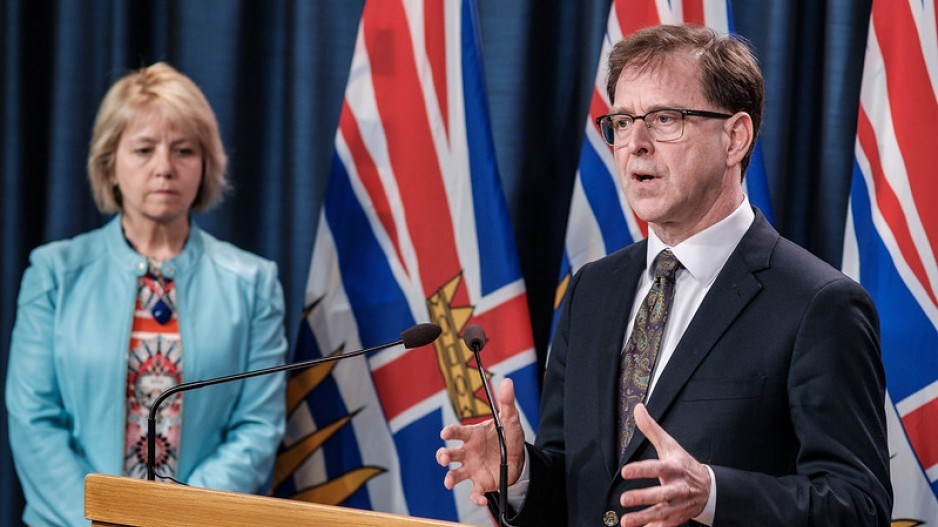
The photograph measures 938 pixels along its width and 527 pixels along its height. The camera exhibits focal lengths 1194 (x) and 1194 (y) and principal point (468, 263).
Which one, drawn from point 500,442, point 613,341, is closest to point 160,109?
point 613,341

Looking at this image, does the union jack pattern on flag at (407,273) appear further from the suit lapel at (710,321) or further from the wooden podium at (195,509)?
the wooden podium at (195,509)

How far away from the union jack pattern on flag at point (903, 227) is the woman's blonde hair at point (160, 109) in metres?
1.72

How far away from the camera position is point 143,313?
311 centimetres

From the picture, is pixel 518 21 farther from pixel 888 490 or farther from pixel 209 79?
pixel 888 490

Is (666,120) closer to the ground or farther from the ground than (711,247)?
farther from the ground

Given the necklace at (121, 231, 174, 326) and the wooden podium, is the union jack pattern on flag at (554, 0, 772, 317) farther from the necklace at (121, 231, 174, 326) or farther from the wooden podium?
the wooden podium

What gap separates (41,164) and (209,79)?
23.7 inches

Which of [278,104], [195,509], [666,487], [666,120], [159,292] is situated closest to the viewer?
[666,487]

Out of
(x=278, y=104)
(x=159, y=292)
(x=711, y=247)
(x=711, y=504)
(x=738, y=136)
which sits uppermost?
(x=278, y=104)

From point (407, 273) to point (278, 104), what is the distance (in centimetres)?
85

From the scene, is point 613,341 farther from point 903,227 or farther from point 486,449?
point 903,227

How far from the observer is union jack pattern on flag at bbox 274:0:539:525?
330 cm

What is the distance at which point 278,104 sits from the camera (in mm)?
3826

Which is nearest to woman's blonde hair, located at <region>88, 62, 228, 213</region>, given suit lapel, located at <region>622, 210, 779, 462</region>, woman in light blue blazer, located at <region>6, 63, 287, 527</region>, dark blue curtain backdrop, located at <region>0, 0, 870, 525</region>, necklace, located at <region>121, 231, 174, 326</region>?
woman in light blue blazer, located at <region>6, 63, 287, 527</region>
